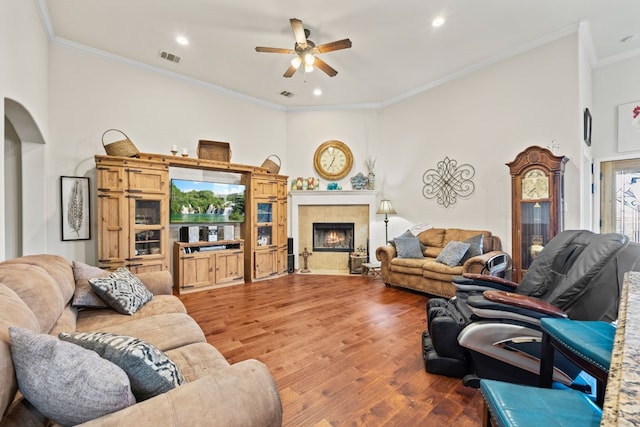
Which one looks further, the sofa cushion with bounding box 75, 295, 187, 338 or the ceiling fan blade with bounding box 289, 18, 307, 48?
the ceiling fan blade with bounding box 289, 18, 307, 48

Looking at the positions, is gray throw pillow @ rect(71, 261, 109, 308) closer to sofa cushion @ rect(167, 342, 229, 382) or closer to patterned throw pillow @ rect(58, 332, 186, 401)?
sofa cushion @ rect(167, 342, 229, 382)

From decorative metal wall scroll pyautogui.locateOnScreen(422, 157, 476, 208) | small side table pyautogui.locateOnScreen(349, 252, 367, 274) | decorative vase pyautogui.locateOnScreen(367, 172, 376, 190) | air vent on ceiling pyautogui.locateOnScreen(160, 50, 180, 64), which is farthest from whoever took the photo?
decorative vase pyautogui.locateOnScreen(367, 172, 376, 190)

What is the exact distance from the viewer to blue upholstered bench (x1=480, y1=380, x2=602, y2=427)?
0.93m

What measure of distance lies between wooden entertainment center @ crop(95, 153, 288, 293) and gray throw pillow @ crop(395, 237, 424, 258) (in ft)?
7.16

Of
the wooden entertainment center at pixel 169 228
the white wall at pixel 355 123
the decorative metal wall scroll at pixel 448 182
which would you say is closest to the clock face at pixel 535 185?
the white wall at pixel 355 123

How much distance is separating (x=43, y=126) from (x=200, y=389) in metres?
4.14

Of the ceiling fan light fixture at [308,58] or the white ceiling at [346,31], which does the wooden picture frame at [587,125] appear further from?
the ceiling fan light fixture at [308,58]

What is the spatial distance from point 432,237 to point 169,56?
4974mm

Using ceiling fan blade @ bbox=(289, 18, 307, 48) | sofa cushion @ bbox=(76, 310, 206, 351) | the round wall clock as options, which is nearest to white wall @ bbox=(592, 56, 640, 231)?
the round wall clock

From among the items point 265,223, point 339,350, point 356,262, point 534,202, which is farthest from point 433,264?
point 265,223

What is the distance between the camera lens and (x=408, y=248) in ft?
15.4

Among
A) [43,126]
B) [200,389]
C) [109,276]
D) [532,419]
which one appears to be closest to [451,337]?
[532,419]

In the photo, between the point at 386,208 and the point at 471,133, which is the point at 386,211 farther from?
the point at 471,133

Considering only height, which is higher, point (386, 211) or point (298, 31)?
point (298, 31)
